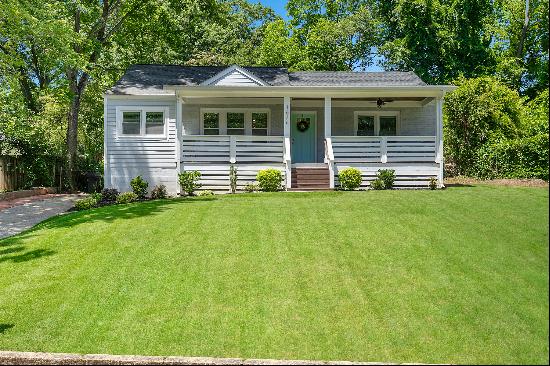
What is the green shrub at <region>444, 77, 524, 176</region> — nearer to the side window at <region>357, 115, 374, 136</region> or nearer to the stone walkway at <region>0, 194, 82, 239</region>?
the side window at <region>357, 115, 374, 136</region>

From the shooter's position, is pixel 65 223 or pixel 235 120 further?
pixel 235 120

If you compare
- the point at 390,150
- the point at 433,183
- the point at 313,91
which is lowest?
the point at 433,183

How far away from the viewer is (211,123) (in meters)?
19.1

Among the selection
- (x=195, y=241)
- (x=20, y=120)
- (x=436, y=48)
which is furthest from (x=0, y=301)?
(x=436, y=48)

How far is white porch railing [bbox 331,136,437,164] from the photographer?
53.1ft

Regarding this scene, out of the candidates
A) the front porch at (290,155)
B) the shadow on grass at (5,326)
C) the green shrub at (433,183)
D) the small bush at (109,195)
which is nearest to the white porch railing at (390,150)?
the front porch at (290,155)

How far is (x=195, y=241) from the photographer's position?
27.9 feet

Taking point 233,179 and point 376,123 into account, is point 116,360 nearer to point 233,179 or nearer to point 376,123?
point 233,179

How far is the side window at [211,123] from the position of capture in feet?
62.6

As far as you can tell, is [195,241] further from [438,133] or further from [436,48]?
[436,48]

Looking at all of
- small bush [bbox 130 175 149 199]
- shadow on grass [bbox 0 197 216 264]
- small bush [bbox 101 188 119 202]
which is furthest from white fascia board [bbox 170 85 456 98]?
shadow on grass [bbox 0 197 216 264]

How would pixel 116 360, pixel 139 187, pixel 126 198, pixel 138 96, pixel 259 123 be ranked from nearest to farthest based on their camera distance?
pixel 116 360 < pixel 126 198 < pixel 139 187 < pixel 138 96 < pixel 259 123

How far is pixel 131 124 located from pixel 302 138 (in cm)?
669

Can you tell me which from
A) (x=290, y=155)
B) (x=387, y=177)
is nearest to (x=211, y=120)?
(x=290, y=155)
